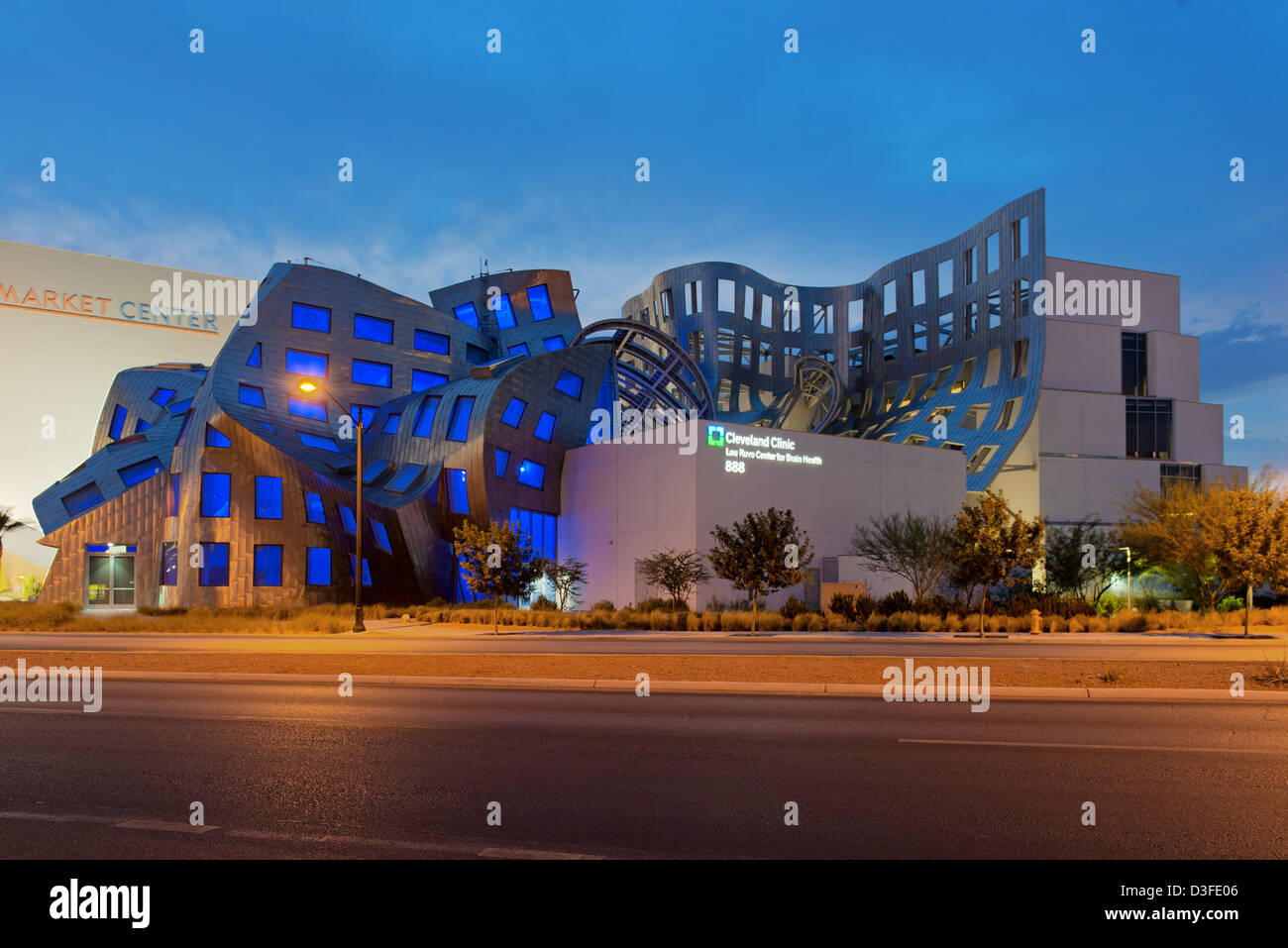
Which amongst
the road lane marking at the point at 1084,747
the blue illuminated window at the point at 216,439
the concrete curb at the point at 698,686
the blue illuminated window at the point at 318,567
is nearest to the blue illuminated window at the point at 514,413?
the blue illuminated window at the point at 318,567

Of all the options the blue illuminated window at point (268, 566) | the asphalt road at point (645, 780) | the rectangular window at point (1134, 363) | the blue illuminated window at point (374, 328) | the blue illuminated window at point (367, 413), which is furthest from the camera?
the rectangular window at point (1134, 363)

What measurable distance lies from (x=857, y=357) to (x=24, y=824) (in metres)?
85.2

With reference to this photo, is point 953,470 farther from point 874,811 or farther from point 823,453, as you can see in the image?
point 874,811

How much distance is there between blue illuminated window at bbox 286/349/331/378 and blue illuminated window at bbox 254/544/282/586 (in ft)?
37.2

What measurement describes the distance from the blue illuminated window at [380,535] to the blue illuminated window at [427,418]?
5.61 metres

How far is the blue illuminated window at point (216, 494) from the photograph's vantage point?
39.2 metres

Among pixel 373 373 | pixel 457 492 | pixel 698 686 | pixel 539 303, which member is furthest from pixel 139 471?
pixel 698 686

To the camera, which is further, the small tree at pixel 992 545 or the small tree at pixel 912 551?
the small tree at pixel 912 551

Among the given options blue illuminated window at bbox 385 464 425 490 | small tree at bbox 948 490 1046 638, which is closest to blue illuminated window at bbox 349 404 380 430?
blue illuminated window at bbox 385 464 425 490

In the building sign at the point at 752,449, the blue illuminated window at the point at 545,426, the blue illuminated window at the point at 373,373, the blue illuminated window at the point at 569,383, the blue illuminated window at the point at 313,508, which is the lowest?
the blue illuminated window at the point at 313,508

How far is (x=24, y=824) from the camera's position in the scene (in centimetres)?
643

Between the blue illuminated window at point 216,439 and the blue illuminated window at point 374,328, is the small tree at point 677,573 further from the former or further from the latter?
the blue illuminated window at point 374,328
